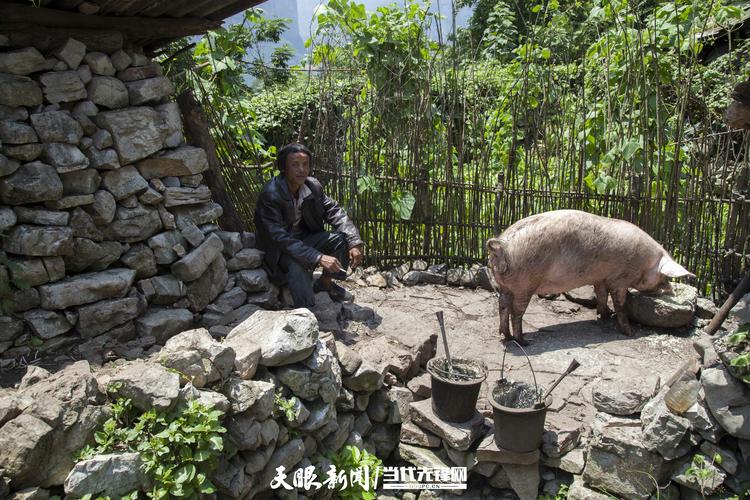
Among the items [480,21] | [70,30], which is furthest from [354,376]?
[480,21]

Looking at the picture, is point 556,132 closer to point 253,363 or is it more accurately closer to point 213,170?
point 213,170

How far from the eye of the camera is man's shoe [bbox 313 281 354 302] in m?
5.78

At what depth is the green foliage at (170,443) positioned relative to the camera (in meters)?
3.01

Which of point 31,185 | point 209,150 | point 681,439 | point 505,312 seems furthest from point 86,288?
point 681,439

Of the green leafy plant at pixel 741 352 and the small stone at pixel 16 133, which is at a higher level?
the small stone at pixel 16 133

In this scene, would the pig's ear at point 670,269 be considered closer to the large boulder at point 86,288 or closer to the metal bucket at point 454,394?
the metal bucket at point 454,394

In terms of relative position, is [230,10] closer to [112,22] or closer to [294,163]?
[112,22]

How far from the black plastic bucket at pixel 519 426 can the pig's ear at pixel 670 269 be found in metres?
2.18

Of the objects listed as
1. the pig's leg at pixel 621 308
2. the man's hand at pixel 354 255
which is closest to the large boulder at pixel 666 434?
the pig's leg at pixel 621 308

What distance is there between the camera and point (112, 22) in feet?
14.3

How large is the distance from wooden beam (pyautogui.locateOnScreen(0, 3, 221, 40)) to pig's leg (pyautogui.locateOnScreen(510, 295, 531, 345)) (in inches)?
133

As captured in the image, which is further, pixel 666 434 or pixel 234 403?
pixel 666 434

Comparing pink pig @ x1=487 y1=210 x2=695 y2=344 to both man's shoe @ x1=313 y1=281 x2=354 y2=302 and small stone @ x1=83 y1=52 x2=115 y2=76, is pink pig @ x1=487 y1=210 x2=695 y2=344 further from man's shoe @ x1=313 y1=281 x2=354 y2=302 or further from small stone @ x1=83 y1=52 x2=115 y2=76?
small stone @ x1=83 y1=52 x2=115 y2=76

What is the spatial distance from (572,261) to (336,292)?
2.16m
